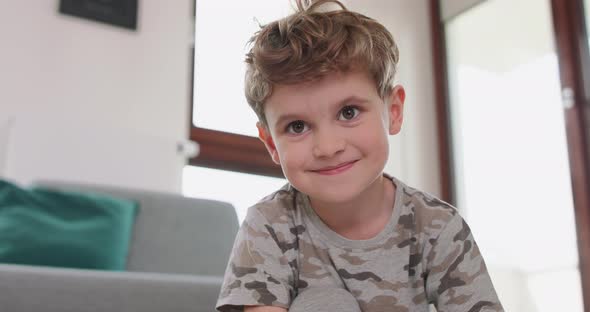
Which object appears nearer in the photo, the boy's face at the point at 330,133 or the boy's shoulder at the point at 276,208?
the boy's face at the point at 330,133

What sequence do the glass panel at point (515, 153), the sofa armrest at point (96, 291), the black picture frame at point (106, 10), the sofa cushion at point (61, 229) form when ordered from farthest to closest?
1. the glass panel at point (515, 153)
2. the black picture frame at point (106, 10)
3. the sofa cushion at point (61, 229)
4. the sofa armrest at point (96, 291)

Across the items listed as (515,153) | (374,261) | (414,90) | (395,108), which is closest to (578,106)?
(515,153)

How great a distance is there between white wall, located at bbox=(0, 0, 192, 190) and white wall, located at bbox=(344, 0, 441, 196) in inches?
37.7

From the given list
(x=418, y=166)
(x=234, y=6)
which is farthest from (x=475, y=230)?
(x=234, y=6)

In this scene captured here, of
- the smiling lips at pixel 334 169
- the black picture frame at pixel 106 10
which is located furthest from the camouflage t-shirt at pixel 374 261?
the black picture frame at pixel 106 10

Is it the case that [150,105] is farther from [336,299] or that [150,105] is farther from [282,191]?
[336,299]

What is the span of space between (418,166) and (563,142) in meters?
0.76

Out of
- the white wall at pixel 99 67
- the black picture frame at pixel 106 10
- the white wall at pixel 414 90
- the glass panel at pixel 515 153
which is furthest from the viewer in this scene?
the white wall at pixel 414 90

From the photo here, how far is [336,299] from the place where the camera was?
90 centimetres

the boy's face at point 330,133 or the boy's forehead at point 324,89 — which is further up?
the boy's forehead at point 324,89

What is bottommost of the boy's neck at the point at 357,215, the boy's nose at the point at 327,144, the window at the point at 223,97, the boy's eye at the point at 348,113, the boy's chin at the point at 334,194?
the boy's neck at the point at 357,215

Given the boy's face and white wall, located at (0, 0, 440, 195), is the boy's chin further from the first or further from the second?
white wall, located at (0, 0, 440, 195)

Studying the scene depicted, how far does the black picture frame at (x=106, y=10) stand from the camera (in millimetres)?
2385

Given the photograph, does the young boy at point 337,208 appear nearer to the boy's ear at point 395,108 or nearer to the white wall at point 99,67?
the boy's ear at point 395,108
